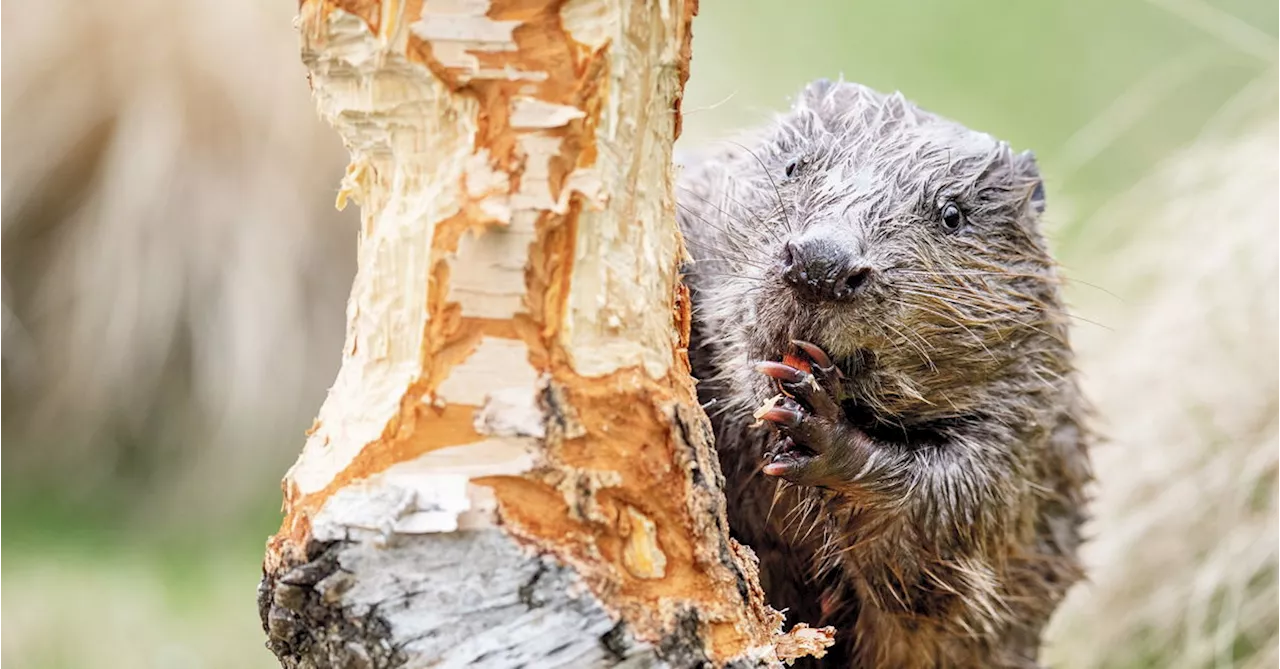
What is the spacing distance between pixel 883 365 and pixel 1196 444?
2.82 metres

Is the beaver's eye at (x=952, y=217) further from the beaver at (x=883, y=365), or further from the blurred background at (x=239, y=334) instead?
the blurred background at (x=239, y=334)

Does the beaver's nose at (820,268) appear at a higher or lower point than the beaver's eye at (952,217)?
lower

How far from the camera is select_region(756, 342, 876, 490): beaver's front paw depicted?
2277 millimetres

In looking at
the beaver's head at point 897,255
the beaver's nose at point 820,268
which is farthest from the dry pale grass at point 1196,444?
the beaver's nose at point 820,268

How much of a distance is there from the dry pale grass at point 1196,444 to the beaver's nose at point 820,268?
2.65 m

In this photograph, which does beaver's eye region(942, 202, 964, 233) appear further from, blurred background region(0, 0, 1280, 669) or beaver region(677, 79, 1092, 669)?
blurred background region(0, 0, 1280, 669)

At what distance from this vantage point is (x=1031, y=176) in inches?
117

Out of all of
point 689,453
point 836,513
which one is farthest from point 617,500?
point 836,513

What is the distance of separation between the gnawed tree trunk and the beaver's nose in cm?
59

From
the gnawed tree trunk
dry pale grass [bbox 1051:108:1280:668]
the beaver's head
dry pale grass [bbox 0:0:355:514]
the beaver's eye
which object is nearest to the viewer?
the gnawed tree trunk

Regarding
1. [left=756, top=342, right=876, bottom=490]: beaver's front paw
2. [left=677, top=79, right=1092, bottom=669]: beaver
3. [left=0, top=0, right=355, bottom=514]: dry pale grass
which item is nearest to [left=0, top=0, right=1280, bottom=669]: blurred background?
[left=0, top=0, right=355, bottom=514]: dry pale grass

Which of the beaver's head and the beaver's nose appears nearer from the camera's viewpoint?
the beaver's nose

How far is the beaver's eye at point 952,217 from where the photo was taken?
2738mm

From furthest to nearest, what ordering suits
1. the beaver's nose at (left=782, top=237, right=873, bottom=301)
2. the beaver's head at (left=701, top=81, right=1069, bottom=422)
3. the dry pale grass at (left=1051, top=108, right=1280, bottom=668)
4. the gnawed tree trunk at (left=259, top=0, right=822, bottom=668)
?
the dry pale grass at (left=1051, top=108, right=1280, bottom=668) < the beaver's head at (left=701, top=81, right=1069, bottom=422) < the beaver's nose at (left=782, top=237, right=873, bottom=301) < the gnawed tree trunk at (left=259, top=0, right=822, bottom=668)
